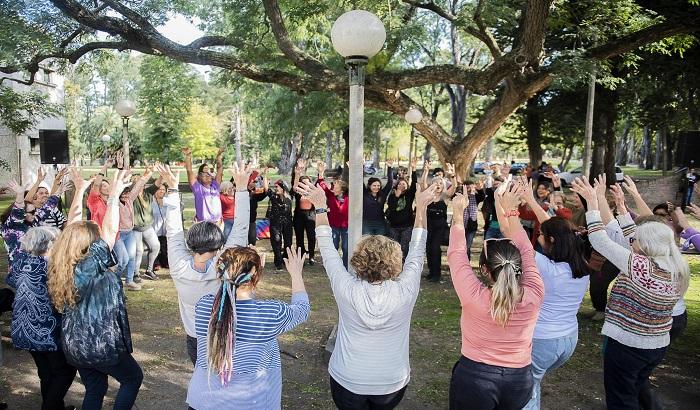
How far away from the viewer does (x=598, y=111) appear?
70.0 ft

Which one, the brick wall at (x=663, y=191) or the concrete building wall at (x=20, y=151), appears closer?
the brick wall at (x=663, y=191)

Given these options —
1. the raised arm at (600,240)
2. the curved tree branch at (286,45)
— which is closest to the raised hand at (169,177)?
the raised arm at (600,240)

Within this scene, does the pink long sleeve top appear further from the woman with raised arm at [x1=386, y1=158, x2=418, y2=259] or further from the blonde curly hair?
the woman with raised arm at [x1=386, y1=158, x2=418, y2=259]

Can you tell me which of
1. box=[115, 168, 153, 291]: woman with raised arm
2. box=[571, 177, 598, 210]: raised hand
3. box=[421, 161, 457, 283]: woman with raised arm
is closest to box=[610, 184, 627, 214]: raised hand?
box=[571, 177, 598, 210]: raised hand

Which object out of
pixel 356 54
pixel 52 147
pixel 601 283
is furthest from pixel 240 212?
pixel 52 147

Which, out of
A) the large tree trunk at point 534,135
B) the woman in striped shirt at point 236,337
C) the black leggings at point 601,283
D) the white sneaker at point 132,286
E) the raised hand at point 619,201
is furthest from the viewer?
the large tree trunk at point 534,135

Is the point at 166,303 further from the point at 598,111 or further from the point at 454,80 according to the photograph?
the point at 598,111

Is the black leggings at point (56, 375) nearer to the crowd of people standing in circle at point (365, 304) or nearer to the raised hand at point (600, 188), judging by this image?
the crowd of people standing in circle at point (365, 304)

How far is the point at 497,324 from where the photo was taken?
8.32ft

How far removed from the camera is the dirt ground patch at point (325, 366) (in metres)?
4.32

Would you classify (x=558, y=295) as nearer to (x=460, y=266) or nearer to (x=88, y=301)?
(x=460, y=266)

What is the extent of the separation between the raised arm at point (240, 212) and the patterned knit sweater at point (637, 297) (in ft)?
7.66

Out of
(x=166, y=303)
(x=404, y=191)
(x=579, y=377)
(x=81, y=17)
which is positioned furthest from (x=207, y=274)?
(x=81, y=17)

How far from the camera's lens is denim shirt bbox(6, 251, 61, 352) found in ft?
11.4
